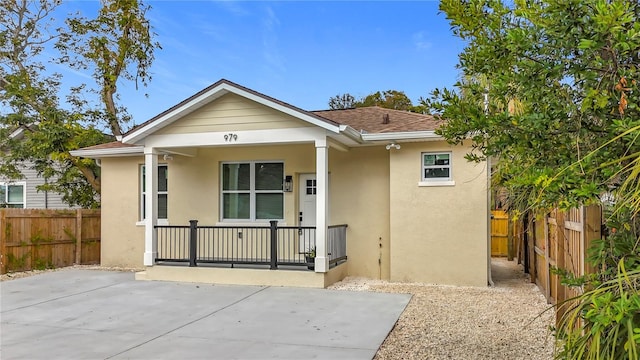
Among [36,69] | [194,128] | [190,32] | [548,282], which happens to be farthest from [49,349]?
[36,69]

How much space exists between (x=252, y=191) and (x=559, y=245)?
23.7 ft

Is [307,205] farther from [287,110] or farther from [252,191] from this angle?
[287,110]

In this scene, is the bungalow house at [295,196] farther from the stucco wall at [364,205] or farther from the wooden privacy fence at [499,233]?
the wooden privacy fence at [499,233]

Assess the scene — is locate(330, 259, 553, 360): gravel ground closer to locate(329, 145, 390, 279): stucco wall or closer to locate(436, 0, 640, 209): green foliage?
locate(329, 145, 390, 279): stucco wall

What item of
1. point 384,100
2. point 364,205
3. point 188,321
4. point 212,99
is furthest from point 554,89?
point 384,100

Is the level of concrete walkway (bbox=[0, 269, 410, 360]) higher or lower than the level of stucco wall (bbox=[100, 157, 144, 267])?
lower

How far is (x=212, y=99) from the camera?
9.89 meters

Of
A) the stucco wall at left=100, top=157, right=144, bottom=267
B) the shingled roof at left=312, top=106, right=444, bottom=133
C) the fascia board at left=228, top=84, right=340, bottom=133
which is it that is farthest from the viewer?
the stucco wall at left=100, top=157, right=144, bottom=267

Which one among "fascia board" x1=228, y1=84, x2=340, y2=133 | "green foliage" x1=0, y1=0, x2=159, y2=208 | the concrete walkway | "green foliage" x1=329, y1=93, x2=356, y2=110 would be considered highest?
"green foliage" x1=329, y1=93, x2=356, y2=110

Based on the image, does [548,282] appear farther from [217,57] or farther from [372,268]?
[217,57]

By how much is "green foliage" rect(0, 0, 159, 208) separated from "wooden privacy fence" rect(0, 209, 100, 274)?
3344 millimetres

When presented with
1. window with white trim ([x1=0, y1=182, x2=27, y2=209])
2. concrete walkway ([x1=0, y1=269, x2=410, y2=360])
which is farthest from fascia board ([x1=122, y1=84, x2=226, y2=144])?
window with white trim ([x1=0, y1=182, x2=27, y2=209])

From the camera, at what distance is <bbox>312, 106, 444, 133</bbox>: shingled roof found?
994 cm

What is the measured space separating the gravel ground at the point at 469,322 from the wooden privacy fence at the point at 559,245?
405mm
